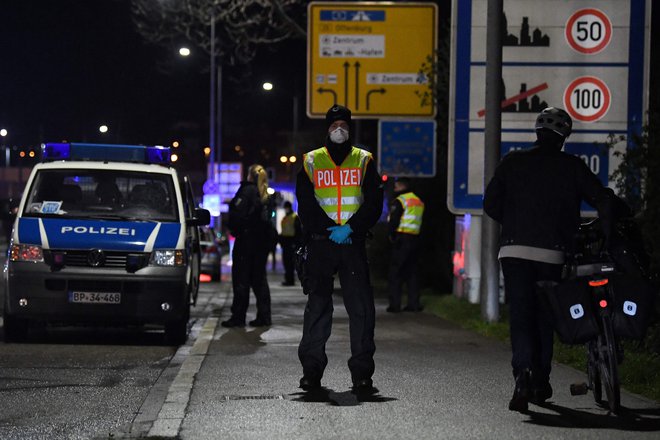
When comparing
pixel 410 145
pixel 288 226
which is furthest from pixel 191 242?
pixel 288 226

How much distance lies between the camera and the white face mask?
8.68 metres

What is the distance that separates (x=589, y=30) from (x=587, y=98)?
0.75 metres

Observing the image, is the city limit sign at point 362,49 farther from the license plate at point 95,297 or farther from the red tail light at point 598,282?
the red tail light at point 598,282

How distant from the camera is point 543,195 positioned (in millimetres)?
7844

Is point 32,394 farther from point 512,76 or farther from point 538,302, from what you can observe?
point 512,76

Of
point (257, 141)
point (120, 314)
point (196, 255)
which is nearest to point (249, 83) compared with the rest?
point (196, 255)

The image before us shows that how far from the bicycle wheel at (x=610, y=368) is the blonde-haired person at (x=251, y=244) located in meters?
7.49

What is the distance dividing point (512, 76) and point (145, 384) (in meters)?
6.90

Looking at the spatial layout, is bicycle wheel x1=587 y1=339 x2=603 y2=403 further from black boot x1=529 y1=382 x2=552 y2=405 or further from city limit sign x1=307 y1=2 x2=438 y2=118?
city limit sign x1=307 y1=2 x2=438 y2=118

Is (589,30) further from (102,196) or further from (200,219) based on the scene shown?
(102,196)

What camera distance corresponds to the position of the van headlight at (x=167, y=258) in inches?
491

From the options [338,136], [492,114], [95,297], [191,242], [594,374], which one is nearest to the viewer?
[594,374]

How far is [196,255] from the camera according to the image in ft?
49.1

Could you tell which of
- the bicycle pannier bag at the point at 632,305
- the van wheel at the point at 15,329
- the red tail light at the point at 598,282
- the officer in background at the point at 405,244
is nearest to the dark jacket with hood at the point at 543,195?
the red tail light at the point at 598,282
